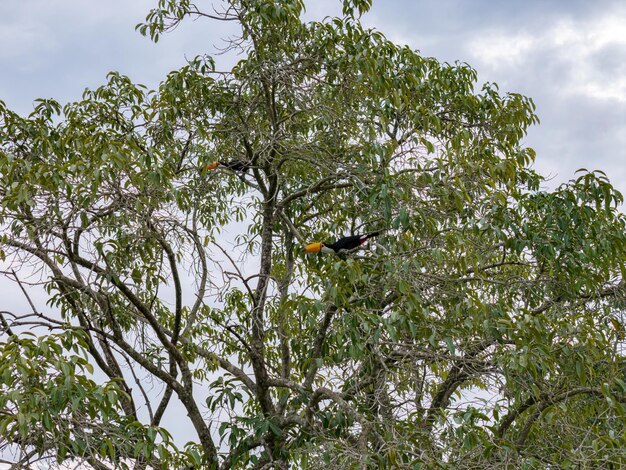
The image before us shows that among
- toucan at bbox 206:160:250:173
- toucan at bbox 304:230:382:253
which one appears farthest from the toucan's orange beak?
toucan at bbox 206:160:250:173

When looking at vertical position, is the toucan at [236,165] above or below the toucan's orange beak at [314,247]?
above

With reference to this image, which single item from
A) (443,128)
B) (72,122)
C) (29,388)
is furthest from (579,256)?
(72,122)

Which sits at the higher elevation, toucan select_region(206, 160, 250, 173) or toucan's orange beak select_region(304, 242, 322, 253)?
toucan select_region(206, 160, 250, 173)

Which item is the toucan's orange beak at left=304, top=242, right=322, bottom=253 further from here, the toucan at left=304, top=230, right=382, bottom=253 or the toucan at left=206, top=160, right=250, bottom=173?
the toucan at left=206, top=160, right=250, bottom=173

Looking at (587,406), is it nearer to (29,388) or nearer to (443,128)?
(443,128)

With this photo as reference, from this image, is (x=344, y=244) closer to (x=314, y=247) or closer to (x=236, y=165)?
(x=314, y=247)

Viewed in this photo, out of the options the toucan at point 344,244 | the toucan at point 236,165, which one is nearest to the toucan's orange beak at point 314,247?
the toucan at point 344,244

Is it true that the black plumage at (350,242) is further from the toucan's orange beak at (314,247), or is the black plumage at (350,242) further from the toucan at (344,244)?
the toucan's orange beak at (314,247)

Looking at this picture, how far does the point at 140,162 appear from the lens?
5.15m

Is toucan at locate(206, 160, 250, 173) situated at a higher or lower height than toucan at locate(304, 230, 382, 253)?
higher

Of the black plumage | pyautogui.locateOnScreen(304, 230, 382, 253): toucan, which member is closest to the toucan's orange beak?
pyautogui.locateOnScreen(304, 230, 382, 253): toucan

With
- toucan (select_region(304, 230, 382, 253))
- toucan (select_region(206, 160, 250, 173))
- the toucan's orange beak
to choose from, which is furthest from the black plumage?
toucan (select_region(206, 160, 250, 173))

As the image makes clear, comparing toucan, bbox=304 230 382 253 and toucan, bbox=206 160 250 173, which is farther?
toucan, bbox=206 160 250 173

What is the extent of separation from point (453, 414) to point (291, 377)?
3126 mm
